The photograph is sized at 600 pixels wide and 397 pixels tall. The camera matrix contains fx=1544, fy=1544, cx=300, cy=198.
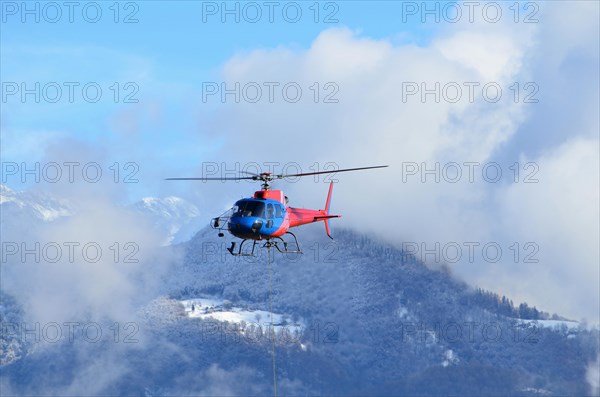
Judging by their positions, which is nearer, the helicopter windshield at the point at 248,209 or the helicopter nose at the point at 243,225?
the helicopter nose at the point at 243,225

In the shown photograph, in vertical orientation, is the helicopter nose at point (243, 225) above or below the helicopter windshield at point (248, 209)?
below

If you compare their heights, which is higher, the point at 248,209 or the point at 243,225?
the point at 248,209

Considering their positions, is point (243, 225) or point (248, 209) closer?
point (243, 225)

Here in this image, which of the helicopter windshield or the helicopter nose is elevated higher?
the helicopter windshield

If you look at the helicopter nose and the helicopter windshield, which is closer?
the helicopter nose
